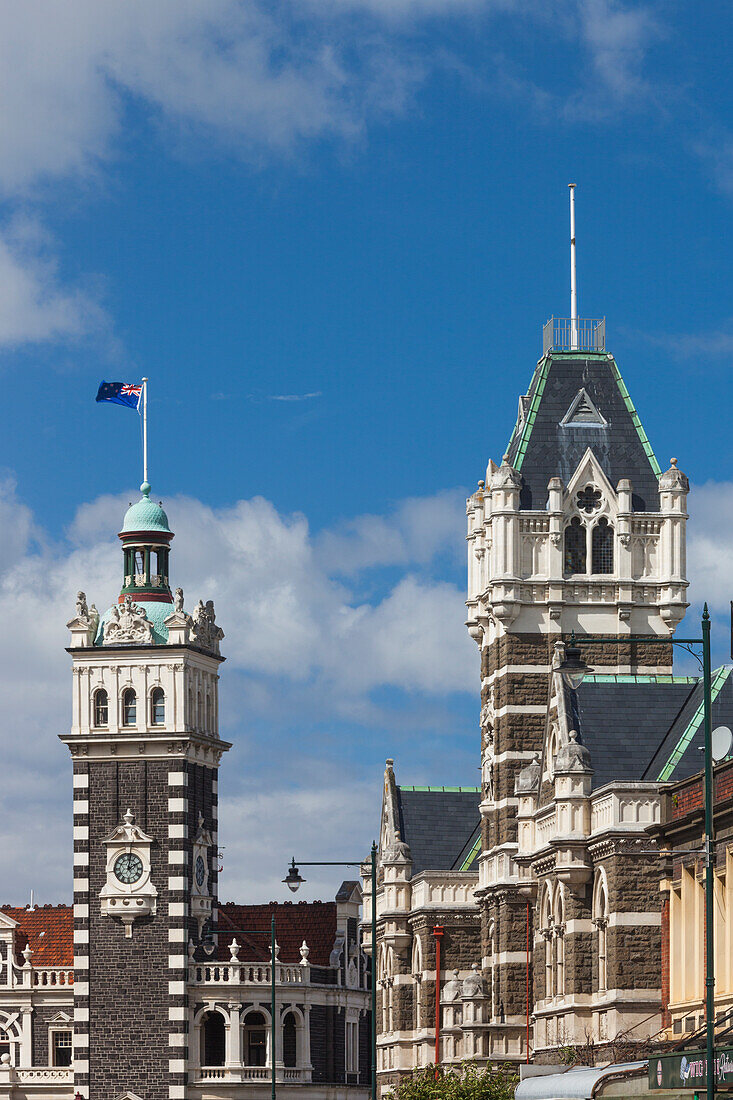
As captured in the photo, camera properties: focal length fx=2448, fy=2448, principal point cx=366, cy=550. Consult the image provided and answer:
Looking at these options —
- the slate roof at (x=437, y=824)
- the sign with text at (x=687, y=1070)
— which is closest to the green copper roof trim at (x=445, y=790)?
the slate roof at (x=437, y=824)

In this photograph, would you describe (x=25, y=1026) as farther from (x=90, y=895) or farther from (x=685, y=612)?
(x=685, y=612)

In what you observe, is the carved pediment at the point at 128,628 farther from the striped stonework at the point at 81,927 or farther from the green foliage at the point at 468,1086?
the green foliage at the point at 468,1086

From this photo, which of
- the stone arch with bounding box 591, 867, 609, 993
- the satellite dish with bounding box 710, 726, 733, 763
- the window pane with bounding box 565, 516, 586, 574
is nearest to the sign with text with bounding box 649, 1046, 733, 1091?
the satellite dish with bounding box 710, 726, 733, 763

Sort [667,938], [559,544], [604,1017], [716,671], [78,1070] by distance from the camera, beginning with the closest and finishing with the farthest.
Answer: [667,938] < [604,1017] < [716,671] < [559,544] < [78,1070]

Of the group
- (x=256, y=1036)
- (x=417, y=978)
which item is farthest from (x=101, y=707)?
(x=417, y=978)

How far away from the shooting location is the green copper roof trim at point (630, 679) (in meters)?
69.9

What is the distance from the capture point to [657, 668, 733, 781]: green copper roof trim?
6488cm

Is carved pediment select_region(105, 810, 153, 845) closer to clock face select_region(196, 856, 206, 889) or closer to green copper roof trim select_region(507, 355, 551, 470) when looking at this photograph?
clock face select_region(196, 856, 206, 889)

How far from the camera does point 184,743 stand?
105 metres

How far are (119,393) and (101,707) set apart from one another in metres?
13.8

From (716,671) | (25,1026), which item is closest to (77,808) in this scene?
(25,1026)

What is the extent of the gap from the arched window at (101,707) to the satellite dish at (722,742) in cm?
5583

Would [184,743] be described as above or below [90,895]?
above

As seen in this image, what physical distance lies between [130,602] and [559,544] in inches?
1328
